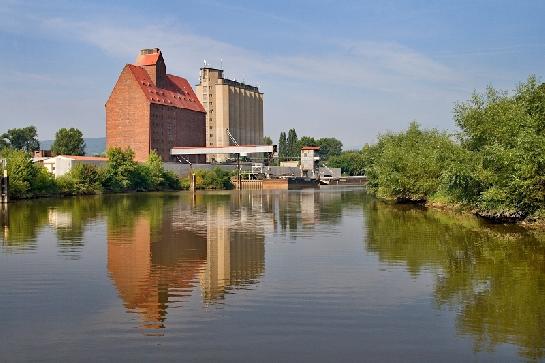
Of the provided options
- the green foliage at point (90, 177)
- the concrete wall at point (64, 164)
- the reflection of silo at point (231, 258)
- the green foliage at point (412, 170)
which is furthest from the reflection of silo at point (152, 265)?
the concrete wall at point (64, 164)

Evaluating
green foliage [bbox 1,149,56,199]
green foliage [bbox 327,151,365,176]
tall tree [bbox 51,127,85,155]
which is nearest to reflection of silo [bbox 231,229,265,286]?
green foliage [bbox 1,149,56,199]

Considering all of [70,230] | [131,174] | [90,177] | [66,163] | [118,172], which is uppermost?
[66,163]

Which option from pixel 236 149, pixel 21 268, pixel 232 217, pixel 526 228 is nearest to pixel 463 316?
pixel 21 268

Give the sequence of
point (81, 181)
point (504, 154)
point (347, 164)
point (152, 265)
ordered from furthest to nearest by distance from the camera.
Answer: point (347, 164) → point (81, 181) → point (504, 154) → point (152, 265)

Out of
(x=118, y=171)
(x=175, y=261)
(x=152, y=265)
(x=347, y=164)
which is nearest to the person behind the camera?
(x=152, y=265)

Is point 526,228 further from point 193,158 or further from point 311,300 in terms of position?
point 193,158

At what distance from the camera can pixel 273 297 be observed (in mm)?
14547

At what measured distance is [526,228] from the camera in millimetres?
30250

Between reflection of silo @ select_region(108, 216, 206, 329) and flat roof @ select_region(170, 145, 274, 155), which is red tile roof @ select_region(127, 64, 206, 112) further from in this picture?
reflection of silo @ select_region(108, 216, 206, 329)

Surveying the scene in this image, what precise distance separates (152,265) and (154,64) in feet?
354

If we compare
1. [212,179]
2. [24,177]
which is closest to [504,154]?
[24,177]

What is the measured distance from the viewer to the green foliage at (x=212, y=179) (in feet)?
372

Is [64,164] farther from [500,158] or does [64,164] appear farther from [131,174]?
[500,158]

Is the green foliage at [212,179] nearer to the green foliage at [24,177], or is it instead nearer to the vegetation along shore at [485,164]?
the green foliage at [24,177]
